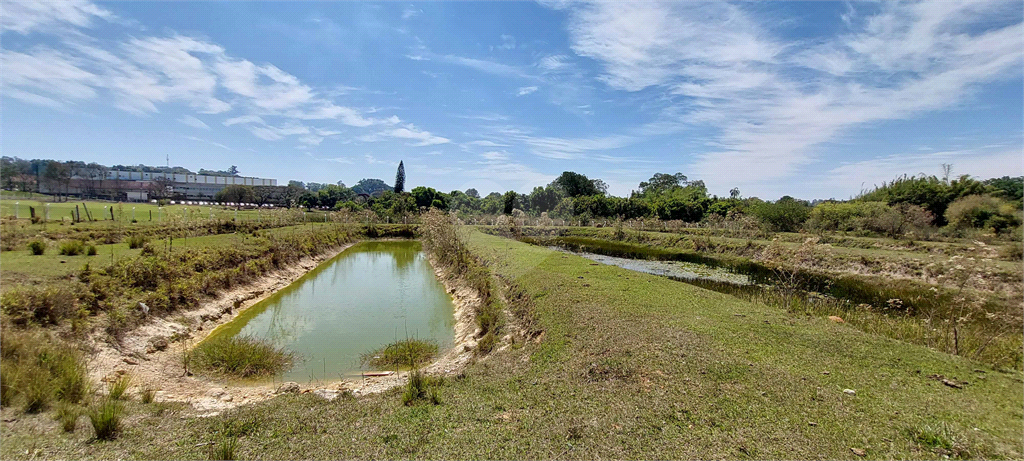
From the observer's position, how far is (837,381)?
5145 mm

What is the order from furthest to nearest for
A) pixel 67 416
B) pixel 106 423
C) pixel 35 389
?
pixel 35 389 → pixel 67 416 → pixel 106 423

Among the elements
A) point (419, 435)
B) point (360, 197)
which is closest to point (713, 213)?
point (419, 435)

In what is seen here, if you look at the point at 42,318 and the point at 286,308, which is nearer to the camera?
the point at 42,318

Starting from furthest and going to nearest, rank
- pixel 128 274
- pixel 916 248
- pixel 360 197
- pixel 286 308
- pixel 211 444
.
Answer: pixel 360 197 < pixel 916 248 < pixel 286 308 < pixel 128 274 < pixel 211 444

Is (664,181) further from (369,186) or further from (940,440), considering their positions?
(369,186)

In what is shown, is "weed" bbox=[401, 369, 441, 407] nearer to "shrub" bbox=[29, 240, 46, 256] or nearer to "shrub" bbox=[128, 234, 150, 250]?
"shrub" bbox=[29, 240, 46, 256]

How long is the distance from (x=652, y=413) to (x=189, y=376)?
29.2ft

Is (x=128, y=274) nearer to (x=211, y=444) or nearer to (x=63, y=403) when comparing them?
(x=63, y=403)

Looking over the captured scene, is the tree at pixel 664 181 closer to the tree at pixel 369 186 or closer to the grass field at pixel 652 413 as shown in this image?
the grass field at pixel 652 413

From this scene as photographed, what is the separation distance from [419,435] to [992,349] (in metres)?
9.70

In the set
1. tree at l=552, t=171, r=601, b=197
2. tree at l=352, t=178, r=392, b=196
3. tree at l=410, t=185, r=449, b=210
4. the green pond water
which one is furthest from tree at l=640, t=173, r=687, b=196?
tree at l=352, t=178, r=392, b=196

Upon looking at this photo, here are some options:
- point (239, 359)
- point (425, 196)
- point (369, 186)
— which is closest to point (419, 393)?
point (239, 359)

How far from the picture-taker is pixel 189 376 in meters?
7.93

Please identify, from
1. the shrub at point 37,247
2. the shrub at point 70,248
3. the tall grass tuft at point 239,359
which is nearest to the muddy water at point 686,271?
the tall grass tuft at point 239,359
